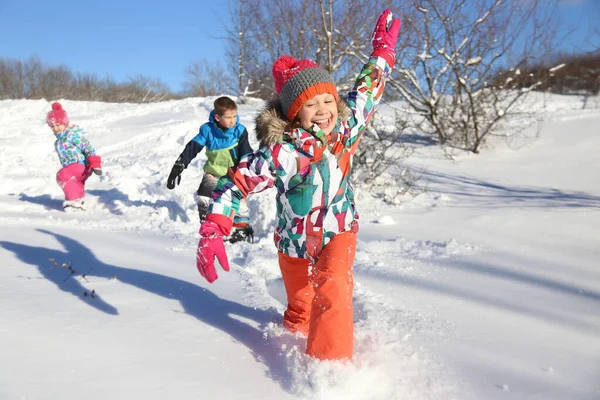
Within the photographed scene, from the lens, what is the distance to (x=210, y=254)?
2.00m

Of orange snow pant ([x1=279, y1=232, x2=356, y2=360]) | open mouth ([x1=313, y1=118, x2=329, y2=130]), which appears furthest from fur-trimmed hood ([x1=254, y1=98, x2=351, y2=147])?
orange snow pant ([x1=279, y1=232, x2=356, y2=360])

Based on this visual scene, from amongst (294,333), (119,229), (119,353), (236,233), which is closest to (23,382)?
(119,353)

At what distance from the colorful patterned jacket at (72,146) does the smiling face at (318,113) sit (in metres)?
4.58

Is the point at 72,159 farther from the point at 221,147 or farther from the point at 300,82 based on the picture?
the point at 300,82

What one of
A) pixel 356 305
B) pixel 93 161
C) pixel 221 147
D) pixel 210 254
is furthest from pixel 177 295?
pixel 93 161

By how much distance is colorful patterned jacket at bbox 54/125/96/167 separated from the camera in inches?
234

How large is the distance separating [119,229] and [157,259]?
1.40 metres

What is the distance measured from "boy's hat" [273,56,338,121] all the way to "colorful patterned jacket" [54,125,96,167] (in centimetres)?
444

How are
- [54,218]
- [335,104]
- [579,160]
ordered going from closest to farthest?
[335,104]
[54,218]
[579,160]

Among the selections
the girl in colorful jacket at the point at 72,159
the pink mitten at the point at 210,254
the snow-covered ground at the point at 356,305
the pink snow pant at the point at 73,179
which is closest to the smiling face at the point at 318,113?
the pink mitten at the point at 210,254

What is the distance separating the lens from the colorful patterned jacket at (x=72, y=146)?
595 centimetres

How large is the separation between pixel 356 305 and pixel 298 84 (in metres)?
1.26

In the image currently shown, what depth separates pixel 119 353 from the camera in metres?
1.85

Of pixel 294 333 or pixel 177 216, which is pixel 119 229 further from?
pixel 294 333
